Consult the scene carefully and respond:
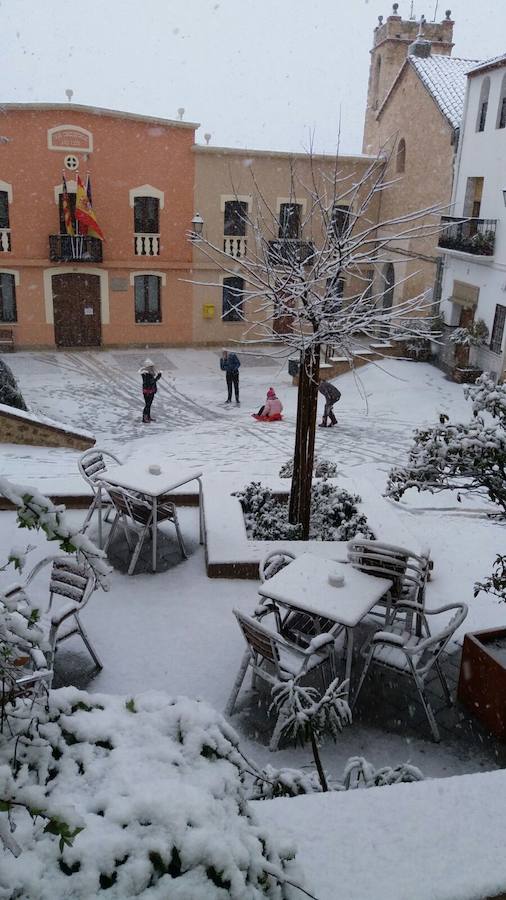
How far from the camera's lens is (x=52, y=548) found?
6.89 metres

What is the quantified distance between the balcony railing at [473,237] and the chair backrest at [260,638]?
15622 mm

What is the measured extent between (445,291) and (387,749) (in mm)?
18545

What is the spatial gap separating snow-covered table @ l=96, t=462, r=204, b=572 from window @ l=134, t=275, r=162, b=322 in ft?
55.7

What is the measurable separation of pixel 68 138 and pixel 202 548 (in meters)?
18.0

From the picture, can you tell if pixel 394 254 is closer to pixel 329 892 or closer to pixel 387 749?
pixel 387 749

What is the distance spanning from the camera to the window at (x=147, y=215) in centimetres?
2234

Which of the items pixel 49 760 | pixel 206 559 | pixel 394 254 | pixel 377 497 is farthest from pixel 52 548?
pixel 394 254

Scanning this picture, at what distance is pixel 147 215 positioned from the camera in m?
22.5

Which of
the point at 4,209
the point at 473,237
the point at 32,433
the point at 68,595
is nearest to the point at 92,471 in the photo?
the point at 68,595

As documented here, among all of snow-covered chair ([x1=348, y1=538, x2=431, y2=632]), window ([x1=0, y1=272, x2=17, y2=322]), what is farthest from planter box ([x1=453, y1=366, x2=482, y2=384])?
snow-covered chair ([x1=348, y1=538, x2=431, y2=632])

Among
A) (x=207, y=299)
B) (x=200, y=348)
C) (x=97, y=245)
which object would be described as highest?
(x=97, y=245)

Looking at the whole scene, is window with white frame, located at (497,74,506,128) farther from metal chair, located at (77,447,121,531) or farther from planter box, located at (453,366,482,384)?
metal chair, located at (77,447,121,531)

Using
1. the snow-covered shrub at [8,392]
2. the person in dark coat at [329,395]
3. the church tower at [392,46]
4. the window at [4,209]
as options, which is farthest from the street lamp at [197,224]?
the church tower at [392,46]

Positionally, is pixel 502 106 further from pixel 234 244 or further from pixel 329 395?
pixel 329 395
